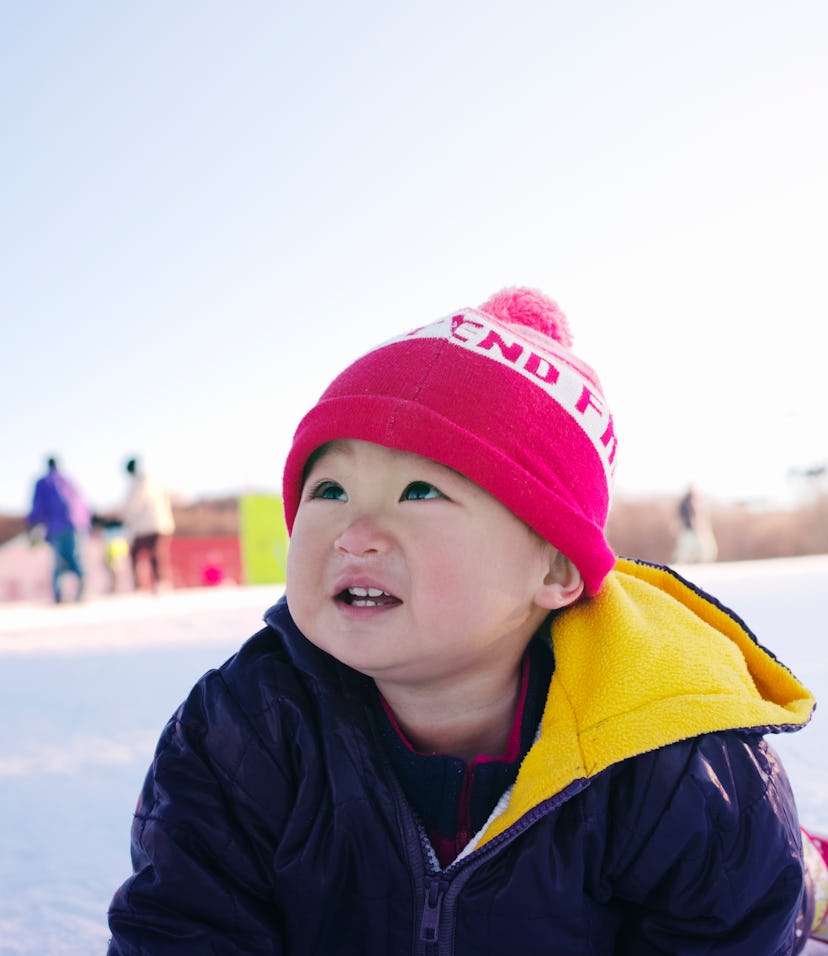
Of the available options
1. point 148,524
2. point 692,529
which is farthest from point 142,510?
point 692,529

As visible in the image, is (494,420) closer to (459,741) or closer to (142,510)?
(459,741)

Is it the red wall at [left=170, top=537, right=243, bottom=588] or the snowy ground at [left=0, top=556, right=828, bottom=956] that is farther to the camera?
the red wall at [left=170, top=537, right=243, bottom=588]

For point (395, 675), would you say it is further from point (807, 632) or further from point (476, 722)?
point (807, 632)

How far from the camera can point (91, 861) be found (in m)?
1.32

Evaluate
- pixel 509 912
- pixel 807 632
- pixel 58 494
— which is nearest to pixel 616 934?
pixel 509 912

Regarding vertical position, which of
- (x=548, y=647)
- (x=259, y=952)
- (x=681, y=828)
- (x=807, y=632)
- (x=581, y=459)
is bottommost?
(x=807, y=632)

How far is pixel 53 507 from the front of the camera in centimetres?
659

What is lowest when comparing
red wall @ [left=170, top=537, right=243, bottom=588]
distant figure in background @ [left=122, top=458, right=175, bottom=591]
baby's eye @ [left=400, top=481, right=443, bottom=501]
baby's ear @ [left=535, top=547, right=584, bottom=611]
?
red wall @ [left=170, top=537, right=243, bottom=588]

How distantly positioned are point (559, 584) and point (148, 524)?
645 cm

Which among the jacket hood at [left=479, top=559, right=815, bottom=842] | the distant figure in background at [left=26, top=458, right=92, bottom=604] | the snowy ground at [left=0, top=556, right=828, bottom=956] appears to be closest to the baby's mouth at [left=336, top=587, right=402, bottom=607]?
the jacket hood at [left=479, top=559, right=815, bottom=842]

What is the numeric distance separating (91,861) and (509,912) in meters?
0.74

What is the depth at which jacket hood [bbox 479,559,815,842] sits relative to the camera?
923 millimetres

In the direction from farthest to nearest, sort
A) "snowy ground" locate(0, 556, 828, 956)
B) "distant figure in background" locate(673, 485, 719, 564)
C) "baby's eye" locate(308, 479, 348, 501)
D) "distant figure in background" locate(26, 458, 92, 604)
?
"distant figure in background" locate(673, 485, 719, 564)
"distant figure in background" locate(26, 458, 92, 604)
"snowy ground" locate(0, 556, 828, 956)
"baby's eye" locate(308, 479, 348, 501)

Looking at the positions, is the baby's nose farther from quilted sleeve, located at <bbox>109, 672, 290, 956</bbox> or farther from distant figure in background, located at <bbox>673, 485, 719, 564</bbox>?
distant figure in background, located at <bbox>673, 485, 719, 564</bbox>
